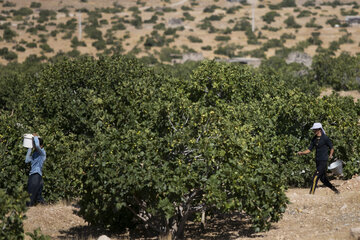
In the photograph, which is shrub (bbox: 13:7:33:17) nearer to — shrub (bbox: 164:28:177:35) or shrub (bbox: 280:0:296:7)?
shrub (bbox: 164:28:177:35)

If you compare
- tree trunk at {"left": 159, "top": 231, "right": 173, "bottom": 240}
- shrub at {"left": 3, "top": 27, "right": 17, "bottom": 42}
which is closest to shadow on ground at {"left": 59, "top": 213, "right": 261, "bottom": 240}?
tree trunk at {"left": 159, "top": 231, "right": 173, "bottom": 240}

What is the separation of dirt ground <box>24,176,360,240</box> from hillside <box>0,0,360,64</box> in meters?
38.2

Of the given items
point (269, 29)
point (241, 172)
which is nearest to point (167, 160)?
point (241, 172)

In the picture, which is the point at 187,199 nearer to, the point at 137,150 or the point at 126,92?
the point at 137,150

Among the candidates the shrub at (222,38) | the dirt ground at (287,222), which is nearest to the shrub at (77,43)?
the shrub at (222,38)

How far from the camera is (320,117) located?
13578 millimetres

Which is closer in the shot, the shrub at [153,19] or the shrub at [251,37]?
the shrub at [251,37]

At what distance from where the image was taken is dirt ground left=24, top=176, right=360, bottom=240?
A: 9211 millimetres

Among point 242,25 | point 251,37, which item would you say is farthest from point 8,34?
point 242,25

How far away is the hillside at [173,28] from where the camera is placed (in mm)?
52969

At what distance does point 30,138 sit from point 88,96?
2210 mm

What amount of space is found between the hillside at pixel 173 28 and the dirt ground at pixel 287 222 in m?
38.2

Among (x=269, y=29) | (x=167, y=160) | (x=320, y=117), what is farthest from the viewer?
(x=269, y=29)

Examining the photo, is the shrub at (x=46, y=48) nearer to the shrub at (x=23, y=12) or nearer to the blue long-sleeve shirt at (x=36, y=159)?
the shrub at (x=23, y=12)
